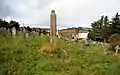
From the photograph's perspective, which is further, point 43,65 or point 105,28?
point 105,28

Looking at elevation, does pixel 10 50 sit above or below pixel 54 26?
below

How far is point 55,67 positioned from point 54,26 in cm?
589

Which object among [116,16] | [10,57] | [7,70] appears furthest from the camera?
[116,16]

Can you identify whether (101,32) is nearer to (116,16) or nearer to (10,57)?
(116,16)

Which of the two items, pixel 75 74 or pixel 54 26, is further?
pixel 54 26

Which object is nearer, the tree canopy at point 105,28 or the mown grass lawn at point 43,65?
the mown grass lawn at point 43,65

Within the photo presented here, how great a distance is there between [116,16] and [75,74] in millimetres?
46188

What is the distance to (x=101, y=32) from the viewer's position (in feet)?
177

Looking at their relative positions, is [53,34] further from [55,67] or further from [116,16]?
[116,16]

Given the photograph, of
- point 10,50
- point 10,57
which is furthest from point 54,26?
point 10,57

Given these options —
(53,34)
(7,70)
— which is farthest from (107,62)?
(7,70)

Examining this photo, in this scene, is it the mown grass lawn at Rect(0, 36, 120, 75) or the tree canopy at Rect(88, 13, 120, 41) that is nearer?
the mown grass lawn at Rect(0, 36, 120, 75)

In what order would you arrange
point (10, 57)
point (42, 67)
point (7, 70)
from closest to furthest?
point (7, 70)
point (42, 67)
point (10, 57)

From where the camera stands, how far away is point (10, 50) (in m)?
12.3
